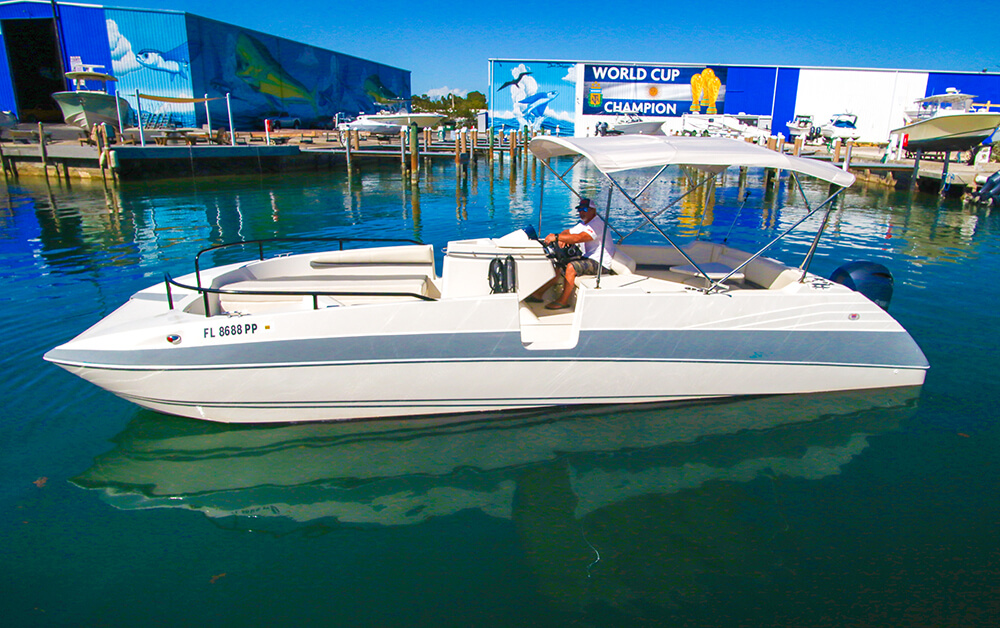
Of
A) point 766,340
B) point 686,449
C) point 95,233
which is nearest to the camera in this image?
point 686,449

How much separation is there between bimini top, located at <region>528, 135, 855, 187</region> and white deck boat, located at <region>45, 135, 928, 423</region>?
0.07ft

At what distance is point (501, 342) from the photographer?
5.14 m

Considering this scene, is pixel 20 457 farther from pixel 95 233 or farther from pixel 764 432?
pixel 95 233

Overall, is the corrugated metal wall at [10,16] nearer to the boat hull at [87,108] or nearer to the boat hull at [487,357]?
the boat hull at [87,108]

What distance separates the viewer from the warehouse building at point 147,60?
3631 centimetres

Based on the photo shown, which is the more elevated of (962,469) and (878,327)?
(878,327)

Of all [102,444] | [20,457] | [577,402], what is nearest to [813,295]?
[577,402]

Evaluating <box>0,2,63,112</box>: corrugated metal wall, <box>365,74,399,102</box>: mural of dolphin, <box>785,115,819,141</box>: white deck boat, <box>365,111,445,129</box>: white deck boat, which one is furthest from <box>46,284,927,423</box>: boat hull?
<box>365,74,399,102</box>: mural of dolphin

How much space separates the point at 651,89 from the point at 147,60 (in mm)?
37878

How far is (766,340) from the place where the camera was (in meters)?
5.49

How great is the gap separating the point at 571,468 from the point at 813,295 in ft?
9.41

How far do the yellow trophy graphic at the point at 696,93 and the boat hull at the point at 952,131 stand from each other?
23789 millimetres

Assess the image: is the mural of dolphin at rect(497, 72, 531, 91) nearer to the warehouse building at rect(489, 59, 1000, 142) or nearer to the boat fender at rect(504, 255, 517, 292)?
the warehouse building at rect(489, 59, 1000, 142)

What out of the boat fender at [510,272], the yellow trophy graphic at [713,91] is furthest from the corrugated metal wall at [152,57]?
the boat fender at [510,272]
